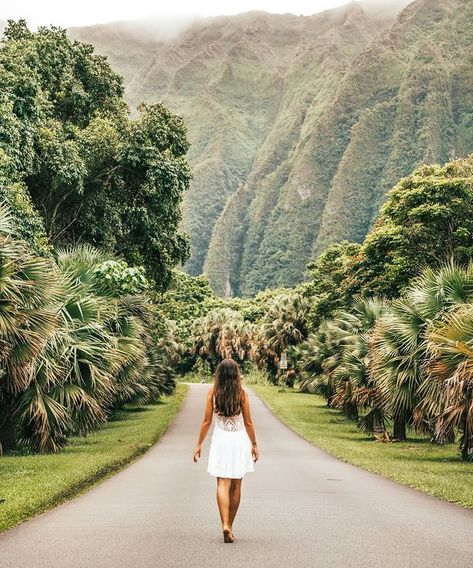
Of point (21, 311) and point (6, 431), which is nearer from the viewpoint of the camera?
point (21, 311)

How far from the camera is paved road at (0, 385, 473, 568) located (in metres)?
7.30

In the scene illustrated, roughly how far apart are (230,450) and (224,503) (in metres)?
0.53

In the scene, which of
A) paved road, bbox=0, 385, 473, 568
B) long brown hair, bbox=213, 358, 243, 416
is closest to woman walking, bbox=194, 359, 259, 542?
long brown hair, bbox=213, 358, 243, 416

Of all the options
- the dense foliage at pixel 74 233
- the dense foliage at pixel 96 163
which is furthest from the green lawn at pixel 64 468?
the dense foliage at pixel 96 163

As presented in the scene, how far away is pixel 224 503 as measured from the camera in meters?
8.16

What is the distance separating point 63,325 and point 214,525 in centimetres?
1185

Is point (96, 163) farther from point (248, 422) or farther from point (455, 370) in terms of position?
point (248, 422)

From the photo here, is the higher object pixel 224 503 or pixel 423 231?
pixel 423 231

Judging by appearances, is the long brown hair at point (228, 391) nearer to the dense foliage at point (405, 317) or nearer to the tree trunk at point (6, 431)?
the dense foliage at point (405, 317)

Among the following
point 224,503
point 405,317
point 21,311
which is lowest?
point 224,503

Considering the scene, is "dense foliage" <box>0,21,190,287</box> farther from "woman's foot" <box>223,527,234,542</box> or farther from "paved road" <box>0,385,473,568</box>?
"woman's foot" <box>223,527,234,542</box>

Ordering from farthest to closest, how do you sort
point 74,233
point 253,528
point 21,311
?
1. point 74,233
2. point 21,311
3. point 253,528

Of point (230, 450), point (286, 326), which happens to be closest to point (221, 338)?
point (286, 326)

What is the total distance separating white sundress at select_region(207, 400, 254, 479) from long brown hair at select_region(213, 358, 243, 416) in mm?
87
